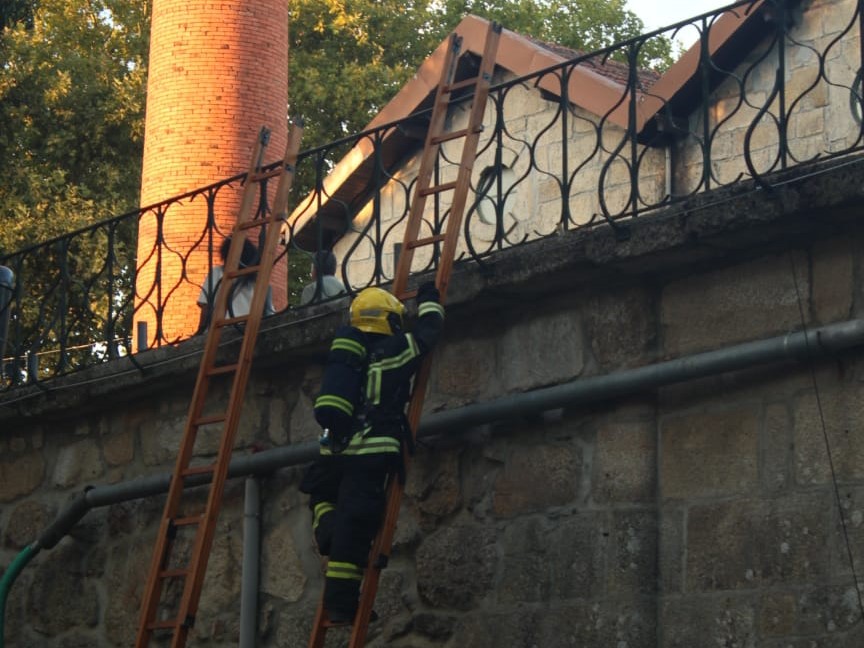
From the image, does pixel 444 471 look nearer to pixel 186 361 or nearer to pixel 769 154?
pixel 186 361

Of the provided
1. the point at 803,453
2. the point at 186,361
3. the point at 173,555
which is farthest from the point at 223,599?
the point at 803,453

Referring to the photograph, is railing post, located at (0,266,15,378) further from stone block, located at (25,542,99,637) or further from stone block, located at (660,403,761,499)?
stone block, located at (660,403,761,499)

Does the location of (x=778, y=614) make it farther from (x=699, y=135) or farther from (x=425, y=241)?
(x=699, y=135)

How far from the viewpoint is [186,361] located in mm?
8227

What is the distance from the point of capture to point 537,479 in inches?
265

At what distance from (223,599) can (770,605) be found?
2.99m

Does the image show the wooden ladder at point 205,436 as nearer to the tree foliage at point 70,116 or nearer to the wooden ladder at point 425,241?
the wooden ladder at point 425,241

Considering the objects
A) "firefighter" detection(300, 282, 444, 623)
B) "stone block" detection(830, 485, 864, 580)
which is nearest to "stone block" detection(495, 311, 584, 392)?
"firefighter" detection(300, 282, 444, 623)

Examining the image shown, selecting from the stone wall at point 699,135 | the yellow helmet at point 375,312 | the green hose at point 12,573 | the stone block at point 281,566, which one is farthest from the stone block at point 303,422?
the stone wall at point 699,135

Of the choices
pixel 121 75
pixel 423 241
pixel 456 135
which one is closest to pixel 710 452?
pixel 423 241

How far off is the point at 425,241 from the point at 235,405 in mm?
1053

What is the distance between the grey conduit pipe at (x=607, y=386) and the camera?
583 centimetres

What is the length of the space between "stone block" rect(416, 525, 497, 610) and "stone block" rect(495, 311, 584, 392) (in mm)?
633

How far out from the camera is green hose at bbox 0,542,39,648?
28.8ft
